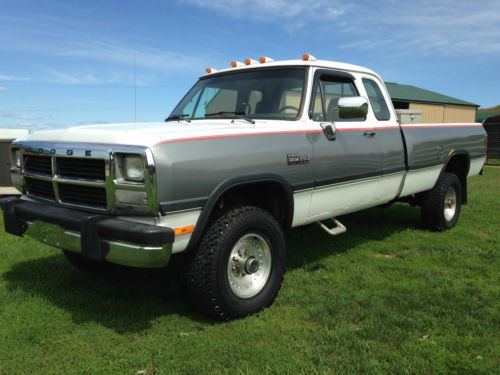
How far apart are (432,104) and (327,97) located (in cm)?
2995

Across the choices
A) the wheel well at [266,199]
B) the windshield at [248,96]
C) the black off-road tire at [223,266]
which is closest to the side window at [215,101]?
the windshield at [248,96]

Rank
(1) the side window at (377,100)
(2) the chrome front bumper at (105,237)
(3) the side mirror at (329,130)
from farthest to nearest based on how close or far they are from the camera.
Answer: (1) the side window at (377,100), (3) the side mirror at (329,130), (2) the chrome front bumper at (105,237)

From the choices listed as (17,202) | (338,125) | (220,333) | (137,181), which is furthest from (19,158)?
(338,125)

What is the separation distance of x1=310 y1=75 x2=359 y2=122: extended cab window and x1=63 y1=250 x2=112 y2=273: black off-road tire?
98.4 inches

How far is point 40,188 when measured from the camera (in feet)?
12.3

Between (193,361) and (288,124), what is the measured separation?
202 cm

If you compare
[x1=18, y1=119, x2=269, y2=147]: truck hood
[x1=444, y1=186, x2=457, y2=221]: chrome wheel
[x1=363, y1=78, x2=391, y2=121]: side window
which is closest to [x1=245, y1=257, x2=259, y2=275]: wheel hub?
[x1=18, y1=119, x2=269, y2=147]: truck hood

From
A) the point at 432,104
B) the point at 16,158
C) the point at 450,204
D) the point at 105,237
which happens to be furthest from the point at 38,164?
the point at 432,104

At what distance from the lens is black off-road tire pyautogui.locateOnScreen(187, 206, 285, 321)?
325 cm

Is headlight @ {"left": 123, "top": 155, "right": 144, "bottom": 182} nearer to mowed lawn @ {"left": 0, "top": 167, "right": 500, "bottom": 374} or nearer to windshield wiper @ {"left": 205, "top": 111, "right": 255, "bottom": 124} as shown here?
mowed lawn @ {"left": 0, "top": 167, "right": 500, "bottom": 374}

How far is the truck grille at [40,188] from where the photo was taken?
3598mm

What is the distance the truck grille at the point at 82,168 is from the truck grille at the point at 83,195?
0.08 metres

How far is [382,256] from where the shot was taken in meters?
5.25

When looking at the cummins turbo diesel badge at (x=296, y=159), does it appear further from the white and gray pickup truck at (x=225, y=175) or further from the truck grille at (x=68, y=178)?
the truck grille at (x=68, y=178)
